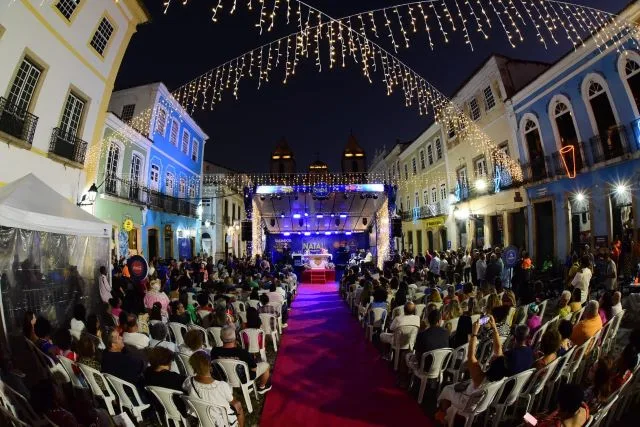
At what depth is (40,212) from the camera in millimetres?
6988

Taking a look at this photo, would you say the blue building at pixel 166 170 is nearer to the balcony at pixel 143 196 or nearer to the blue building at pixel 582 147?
the balcony at pixel 143 196

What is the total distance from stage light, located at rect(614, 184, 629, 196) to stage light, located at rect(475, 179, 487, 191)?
722 centimetres

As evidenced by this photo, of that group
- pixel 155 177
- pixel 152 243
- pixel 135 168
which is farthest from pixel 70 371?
pixel 155 177

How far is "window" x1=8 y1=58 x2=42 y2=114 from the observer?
9336 millimetres

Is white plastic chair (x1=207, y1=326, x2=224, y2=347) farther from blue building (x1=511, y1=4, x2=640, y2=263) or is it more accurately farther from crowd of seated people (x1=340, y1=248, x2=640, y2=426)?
blue building (x1=511, y1=4, x2=640, y2=263)

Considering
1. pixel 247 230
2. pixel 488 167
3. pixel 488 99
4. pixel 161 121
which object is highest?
pixel 488 99

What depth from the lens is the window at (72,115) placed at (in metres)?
11.2

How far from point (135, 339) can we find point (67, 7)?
10251 millimetres

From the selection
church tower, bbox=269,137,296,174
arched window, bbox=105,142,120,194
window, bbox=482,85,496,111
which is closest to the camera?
arched window, bbox=105,142,120,194

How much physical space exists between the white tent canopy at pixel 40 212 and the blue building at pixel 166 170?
8.96 m

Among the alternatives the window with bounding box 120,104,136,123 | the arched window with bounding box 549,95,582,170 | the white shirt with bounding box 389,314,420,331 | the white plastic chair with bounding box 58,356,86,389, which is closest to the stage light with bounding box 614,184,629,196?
the arched window with bounding box 549,95,582,170

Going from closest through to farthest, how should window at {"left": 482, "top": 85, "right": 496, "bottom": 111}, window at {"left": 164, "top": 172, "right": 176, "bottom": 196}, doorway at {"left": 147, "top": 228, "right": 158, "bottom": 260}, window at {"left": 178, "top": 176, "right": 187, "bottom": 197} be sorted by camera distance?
window at {"left": 482, "top": 85, "right": 496, "bottom": 111}
doorway at {"left": 147, "top": 228, "right": 158, "bottom": 260}
window at {"left": 164, "top": 172, "right": 176, "bottom": 196}
window at {"left": 178, "top": 176, "right": 187, "bottom": 197}

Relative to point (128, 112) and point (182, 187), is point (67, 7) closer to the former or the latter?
point (128, 112)

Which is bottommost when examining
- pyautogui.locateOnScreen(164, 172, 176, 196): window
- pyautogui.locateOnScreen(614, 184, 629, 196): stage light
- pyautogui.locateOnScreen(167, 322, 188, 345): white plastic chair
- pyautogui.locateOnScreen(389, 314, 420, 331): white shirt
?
pyautogui.locateOnScreen(167, 322, 188, 345): white plastic chair
